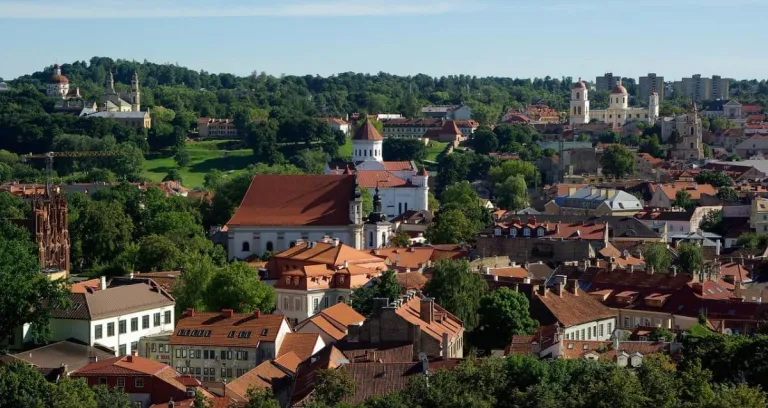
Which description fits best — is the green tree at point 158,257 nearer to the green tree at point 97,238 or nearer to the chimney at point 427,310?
the green tree at point 97,238

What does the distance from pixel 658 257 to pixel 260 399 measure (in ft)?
103

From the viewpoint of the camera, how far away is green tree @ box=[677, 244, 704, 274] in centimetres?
6332

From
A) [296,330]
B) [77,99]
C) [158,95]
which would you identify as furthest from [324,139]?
A: [296,330]

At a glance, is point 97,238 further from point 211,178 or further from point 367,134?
point 211,178

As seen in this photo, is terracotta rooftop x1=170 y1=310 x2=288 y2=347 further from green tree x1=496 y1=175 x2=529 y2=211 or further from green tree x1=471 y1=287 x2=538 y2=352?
green tree x1=496 y1=175 x2=529 y2=211

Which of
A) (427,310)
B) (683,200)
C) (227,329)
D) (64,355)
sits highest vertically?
(427,310)

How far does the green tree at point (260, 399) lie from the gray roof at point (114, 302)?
12.0 meters

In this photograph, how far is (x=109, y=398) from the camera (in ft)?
125

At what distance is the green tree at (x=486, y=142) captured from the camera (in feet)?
464

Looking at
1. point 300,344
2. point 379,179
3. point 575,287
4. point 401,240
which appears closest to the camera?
point 300,344

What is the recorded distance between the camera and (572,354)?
137 feet

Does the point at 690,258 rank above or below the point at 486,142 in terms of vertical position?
above

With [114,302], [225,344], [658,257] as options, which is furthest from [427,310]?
[658,257]

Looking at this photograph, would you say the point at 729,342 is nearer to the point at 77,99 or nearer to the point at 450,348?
the point at 450,348
